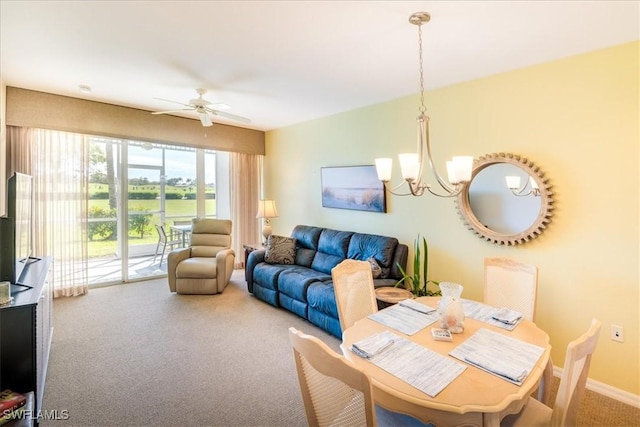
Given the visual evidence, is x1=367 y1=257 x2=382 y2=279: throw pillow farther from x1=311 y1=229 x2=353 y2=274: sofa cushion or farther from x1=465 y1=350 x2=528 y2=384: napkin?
x1=465 y1=350 x2=528 y2=384: napkin

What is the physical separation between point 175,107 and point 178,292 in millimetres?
2718

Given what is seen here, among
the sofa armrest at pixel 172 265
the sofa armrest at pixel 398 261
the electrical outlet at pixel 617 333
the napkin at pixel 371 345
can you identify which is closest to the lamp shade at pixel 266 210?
the sofa armrest at pixel 172 265

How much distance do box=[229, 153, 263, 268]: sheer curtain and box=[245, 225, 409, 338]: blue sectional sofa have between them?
4.80 feet

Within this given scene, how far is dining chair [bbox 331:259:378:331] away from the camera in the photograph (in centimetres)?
212

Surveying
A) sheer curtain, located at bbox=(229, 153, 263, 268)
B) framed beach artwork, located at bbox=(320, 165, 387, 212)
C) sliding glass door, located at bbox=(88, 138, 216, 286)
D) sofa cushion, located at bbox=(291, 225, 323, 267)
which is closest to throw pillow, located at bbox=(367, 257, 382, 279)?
framed beach artwork, located at bbox=(320, 165, 387, 212)

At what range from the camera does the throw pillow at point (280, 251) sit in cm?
443

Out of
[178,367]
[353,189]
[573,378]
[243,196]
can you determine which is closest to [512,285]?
[573,378]

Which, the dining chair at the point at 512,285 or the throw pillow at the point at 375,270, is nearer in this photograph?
the dining chair at the point at 512,285

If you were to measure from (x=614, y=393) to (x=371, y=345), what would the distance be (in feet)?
7.41

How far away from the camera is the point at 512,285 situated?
226 cm

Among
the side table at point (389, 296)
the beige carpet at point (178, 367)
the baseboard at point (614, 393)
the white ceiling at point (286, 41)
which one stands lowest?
the baseboard at point (614, 393)

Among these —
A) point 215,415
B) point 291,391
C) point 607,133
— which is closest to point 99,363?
point 215,415

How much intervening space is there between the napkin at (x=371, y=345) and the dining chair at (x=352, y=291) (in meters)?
0.45

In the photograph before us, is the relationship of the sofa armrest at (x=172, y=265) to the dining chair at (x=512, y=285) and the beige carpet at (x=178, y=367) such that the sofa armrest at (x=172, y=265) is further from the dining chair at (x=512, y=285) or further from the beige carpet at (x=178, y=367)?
the dining chair at (x=512, y=285)
